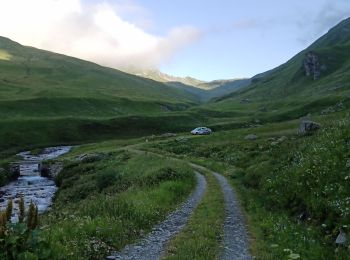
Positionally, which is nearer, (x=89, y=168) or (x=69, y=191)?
(x=69, y=191)

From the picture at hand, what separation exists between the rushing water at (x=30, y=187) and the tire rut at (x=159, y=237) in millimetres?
14954

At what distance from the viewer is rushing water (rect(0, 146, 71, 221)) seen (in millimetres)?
50119

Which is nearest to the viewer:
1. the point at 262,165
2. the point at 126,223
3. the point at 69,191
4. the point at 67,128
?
the point at 126,223

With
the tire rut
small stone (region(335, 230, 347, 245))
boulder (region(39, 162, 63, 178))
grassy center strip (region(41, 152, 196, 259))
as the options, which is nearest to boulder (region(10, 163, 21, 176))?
boulder (region(39, 162, 63, 178))

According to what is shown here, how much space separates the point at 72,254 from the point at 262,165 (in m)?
26.8

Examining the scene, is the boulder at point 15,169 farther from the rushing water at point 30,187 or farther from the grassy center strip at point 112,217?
the grassy center strip at point 112,217

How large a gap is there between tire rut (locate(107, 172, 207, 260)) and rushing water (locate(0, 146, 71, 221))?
1495 centimetres

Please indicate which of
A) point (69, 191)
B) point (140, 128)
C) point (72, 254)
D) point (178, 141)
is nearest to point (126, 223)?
point (72, 254)

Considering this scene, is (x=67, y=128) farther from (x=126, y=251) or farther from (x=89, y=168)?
(x=126, y=251)

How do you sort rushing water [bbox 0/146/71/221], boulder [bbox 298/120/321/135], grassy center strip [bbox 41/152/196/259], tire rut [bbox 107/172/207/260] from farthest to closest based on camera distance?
1. boulder [bbox 298/120/321/135]
2. rushing water [bbox 0/146/71/221]
3. tire rut [bbox 107/172/207/260]
4. grassy center strip [bbox 41/152/196/259]

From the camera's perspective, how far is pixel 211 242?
64.8 feet

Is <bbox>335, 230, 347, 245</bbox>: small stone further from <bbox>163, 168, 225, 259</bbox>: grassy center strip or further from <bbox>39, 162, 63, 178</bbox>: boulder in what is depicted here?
<bbox>39, 162, 63, 178</bbox>: boulder

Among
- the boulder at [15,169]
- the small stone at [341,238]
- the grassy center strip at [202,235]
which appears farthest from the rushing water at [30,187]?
the small stone at [341,238]

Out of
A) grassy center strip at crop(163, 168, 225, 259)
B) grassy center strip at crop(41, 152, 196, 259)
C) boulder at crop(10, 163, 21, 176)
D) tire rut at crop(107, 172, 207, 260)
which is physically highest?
grassy center strip at crop(41, 152, 196, 259)
